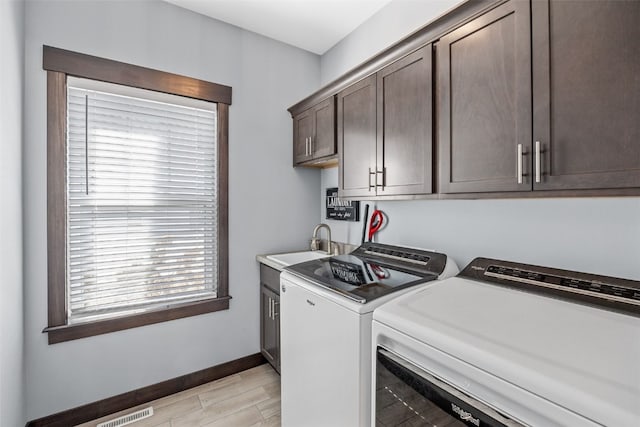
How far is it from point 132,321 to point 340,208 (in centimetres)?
175

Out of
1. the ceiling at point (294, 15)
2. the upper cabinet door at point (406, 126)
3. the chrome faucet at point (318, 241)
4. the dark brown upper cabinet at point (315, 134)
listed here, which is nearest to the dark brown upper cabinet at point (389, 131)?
the upper cabinet door at point (406, 126)

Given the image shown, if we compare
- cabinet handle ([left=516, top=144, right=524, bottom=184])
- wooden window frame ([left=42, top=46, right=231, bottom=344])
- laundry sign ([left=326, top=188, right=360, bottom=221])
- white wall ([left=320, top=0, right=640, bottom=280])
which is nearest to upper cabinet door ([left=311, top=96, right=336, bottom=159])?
laundry sign ([left=326, top=188, right=360, bottom=221])

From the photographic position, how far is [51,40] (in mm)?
1767

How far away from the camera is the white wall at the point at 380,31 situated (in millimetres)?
1903

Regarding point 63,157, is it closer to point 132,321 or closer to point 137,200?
point 137,200

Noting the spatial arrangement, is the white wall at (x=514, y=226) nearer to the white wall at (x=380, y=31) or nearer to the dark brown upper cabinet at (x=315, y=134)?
the white wall at (x=380, y=31)

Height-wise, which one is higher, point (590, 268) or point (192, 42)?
point (192, 42)

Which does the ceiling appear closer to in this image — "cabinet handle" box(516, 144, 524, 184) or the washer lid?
"cabinet handle" box(516, 144, 524, 184)

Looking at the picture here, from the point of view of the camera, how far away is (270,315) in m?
2.35

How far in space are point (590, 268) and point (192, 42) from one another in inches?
109

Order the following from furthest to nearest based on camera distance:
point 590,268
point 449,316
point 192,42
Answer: point 192,42 < point 590,268 < point 449,316

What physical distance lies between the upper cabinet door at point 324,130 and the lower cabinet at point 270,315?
99 centimetres

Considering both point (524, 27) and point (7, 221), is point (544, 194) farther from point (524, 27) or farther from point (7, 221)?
point (7, 221)

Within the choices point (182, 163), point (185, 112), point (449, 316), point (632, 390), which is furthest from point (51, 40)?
point (632, 390)
